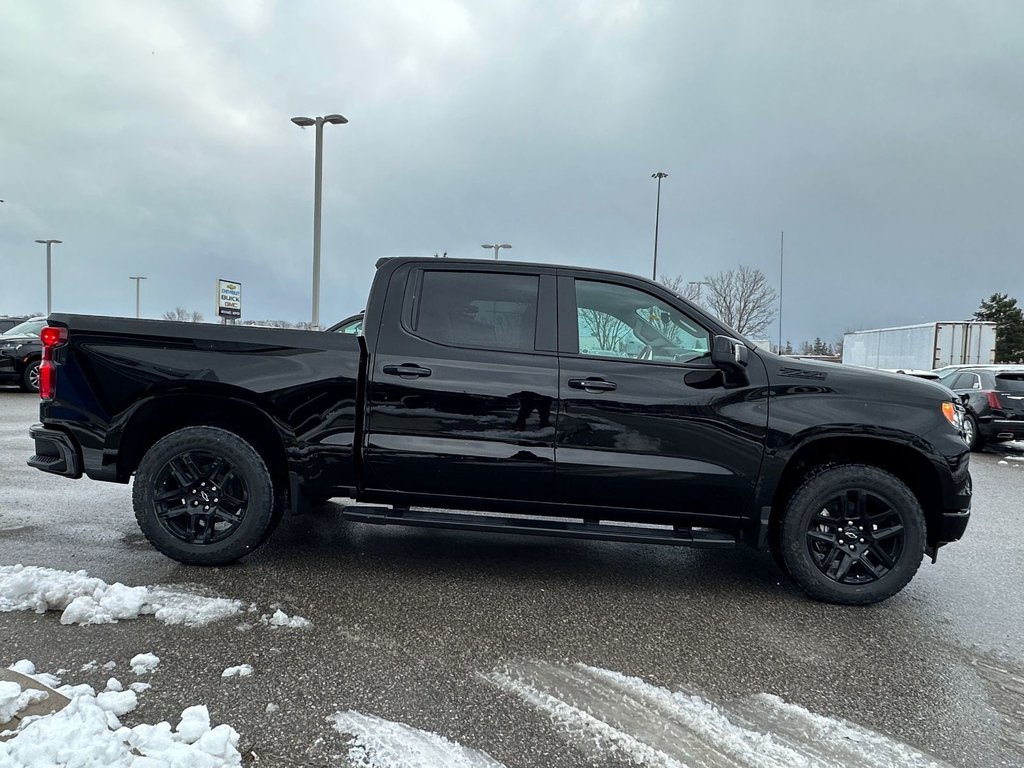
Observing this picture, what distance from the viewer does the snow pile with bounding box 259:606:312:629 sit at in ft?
10.5

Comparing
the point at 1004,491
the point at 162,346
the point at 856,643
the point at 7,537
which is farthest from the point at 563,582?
the point at 1004,491

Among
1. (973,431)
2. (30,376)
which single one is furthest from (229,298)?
(973,431)

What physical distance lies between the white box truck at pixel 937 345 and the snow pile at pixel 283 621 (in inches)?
797

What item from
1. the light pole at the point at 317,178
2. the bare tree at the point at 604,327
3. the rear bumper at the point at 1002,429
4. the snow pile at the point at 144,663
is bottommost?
the snow pile at the point at 144,663

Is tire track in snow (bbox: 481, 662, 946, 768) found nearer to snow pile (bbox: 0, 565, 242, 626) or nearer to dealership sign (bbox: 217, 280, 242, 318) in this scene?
snow pile (bbox: 0, 565, 242, 626)

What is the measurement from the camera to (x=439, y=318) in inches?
157

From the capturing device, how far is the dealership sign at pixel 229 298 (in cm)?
2343

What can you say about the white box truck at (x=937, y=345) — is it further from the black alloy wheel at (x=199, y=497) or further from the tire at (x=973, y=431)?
the black alloy wheel at (x=199, y=497)

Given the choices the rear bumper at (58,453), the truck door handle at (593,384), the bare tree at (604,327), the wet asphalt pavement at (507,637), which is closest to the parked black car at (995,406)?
the wet asphalt pavement at (507,637)

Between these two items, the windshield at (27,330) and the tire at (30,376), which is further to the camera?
the windshield at (27,330)

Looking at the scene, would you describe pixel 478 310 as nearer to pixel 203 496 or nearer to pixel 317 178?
pixel 203 496

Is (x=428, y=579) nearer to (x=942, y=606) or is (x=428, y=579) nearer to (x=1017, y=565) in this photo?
(x=942, y=606)

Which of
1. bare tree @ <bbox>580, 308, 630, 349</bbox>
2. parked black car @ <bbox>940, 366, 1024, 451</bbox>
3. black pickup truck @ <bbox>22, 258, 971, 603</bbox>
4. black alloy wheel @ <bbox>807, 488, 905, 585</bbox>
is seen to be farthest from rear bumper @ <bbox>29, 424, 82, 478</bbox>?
parked black car @ <bbox>940, 366, 1024, 451</bbox>

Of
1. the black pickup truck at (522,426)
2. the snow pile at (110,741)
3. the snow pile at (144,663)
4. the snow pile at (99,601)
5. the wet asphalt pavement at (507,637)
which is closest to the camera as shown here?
the snow pile at (110,741)
